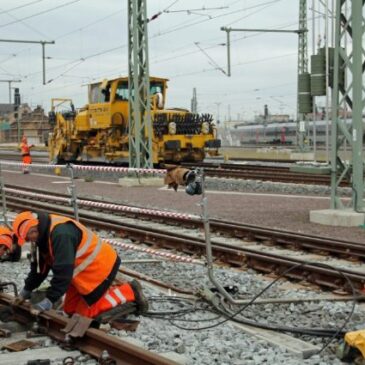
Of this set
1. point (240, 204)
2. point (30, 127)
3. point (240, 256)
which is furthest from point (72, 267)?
point (30, 127)

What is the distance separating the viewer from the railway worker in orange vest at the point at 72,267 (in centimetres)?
586

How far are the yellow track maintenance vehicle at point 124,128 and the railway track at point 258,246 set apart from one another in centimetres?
1189

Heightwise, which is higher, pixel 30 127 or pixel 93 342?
pixel 30 127

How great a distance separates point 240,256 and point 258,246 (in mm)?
1278

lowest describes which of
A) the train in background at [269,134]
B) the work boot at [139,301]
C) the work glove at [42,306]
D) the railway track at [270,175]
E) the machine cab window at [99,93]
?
the work boot at [139,301]

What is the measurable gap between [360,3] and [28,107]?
91379mm

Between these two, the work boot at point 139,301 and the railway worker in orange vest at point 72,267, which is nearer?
the railway worker in orange vest at point 72,267

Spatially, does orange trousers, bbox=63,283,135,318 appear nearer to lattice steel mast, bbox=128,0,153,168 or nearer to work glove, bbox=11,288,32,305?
work glove, bbox=11,288,32,305

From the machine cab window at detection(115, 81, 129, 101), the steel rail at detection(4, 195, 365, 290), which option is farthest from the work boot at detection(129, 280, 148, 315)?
the machine cab window at detection(115, 81, 129, 101)

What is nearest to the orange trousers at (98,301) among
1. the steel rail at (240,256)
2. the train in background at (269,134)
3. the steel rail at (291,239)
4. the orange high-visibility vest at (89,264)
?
the orange high-visibility vest at (89,264)

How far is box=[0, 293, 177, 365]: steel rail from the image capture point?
510cm

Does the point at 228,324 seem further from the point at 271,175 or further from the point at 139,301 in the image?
the point at 271,175

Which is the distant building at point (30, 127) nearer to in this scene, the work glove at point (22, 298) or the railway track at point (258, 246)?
the railway track at point (258, 246)

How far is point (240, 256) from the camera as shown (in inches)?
387
